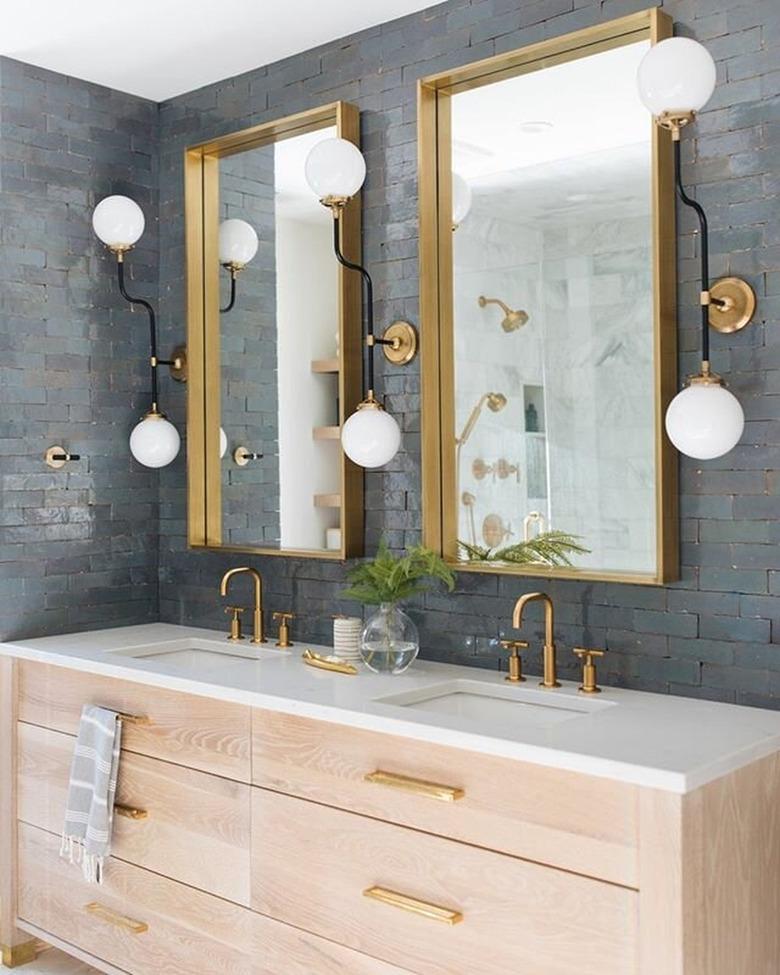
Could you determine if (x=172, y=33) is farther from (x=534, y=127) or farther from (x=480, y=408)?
(x=480, y=408)

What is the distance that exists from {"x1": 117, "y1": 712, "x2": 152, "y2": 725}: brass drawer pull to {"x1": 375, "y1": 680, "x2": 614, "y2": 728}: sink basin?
0.66 meters

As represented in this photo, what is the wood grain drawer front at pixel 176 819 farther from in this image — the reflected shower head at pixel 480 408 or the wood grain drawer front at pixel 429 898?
the reflected shower head at pixel 480 408

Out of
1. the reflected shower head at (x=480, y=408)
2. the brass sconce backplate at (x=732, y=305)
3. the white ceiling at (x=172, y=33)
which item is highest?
the white ceiling at (x=172, y=33)

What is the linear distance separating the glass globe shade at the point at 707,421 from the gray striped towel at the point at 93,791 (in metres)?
1.46

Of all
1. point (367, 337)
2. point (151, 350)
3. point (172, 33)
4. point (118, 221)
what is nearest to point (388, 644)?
point (367, 337)

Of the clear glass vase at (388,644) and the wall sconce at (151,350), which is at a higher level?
the wall sconce at (151,350)

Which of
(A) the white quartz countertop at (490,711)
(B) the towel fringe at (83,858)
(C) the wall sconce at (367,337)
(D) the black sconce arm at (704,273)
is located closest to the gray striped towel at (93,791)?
(B) the towel fringe at (83,858)

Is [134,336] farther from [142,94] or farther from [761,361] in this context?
[761,361]

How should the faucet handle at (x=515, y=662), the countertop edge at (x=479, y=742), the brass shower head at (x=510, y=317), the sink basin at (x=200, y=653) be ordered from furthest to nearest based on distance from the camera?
the sink basin at (x=200, y=653) → the brass shower head at (x=510, y=317) → the faucet handle at (x=515, y=662) → the countertop edge at (x=479, y=742)

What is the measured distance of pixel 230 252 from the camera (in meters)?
3.22

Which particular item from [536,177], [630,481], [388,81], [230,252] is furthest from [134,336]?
[630,481]

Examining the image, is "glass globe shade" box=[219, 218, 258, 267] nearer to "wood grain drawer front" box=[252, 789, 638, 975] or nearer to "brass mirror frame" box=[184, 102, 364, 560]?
"brass mirror frame" box=[184, 102, 364, 560]

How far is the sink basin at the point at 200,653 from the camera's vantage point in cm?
Answer: 292

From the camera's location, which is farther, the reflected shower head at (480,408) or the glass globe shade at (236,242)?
the glass globe shade at (236,242)
